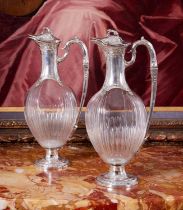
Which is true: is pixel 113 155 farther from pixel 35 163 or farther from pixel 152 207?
pixel 35 163

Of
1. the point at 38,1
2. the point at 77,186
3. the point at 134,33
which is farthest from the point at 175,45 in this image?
the point at 77,186

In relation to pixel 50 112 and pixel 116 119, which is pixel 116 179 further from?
pixel 50 112

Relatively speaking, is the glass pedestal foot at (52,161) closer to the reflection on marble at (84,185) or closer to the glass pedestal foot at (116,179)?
the reflection on marble at (84,185)

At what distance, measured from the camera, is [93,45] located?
6.00ft

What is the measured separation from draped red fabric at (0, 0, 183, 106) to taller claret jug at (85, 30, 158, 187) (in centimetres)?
53

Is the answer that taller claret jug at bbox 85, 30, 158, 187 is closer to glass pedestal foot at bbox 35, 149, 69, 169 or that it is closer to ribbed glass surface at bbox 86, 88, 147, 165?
ribbed glass surface at bbox 86, 88, 147, 165

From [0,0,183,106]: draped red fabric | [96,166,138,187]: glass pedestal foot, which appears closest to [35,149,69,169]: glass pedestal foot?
[96,166,138,187]: glass pedestal foot

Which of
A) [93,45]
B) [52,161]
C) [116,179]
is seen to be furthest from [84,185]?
[93,45]

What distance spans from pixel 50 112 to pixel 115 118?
28 cm

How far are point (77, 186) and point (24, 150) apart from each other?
51 cm

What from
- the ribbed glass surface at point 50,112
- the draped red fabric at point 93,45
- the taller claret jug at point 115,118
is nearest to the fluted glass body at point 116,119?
the taller claret jug at point 115,118

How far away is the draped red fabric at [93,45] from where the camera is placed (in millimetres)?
1818

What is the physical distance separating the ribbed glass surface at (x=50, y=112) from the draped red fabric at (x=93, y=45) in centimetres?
33

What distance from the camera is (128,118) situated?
1.27m
